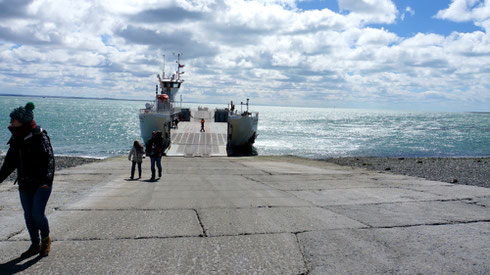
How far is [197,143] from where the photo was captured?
1215 inches

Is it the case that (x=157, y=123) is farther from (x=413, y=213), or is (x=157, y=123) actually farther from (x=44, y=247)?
(x=44, y=247)

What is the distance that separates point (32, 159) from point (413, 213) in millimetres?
6505

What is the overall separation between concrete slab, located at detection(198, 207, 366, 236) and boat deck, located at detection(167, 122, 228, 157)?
19823mm

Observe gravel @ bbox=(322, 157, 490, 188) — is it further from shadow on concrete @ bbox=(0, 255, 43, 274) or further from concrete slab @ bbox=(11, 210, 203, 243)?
shadow on concrete @ bbox=(0, 255, 43, 274)

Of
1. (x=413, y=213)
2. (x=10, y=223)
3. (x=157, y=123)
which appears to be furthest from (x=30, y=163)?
(x=157, y=123)

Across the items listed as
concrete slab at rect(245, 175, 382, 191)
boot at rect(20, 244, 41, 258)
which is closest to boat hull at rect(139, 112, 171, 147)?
concrete slab at rect(245, 175, 382, 191)

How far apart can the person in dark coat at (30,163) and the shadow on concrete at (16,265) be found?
0.10 meters

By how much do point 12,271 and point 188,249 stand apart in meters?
2.00

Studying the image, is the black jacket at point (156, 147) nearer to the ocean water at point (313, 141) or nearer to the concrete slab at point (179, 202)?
the concrete slab at point (179, 202)

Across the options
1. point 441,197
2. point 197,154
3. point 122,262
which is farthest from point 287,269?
point 197,154

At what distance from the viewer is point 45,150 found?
4.22 m

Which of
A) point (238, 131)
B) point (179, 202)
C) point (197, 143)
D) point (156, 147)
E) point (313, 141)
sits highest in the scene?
point (156, 147)

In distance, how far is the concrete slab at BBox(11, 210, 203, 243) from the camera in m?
5.21

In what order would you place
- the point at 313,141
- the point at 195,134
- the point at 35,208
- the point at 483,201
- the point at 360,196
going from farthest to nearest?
the point at 313,141 < the point at 195,134 < the point at 360,196 < the point at 483,201 < the point at 35,208
